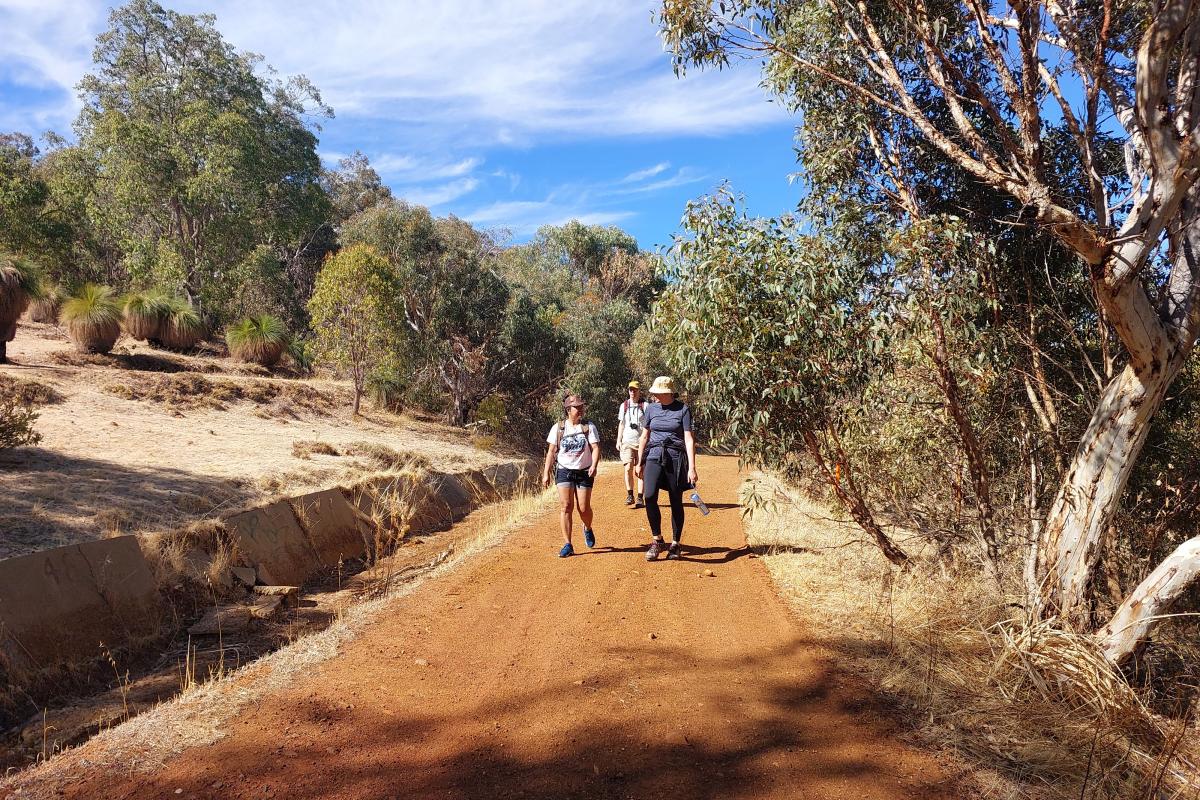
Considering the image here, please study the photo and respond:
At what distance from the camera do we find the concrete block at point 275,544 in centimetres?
815

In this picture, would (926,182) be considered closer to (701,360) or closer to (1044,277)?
(1044,277)

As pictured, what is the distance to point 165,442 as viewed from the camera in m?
11.4

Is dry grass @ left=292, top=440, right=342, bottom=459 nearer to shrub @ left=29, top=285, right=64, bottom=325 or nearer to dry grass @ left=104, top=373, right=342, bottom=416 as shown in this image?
dry grass @ left=104, top=373, right=342, bottom=416

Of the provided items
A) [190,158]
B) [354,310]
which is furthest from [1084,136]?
[190,158]

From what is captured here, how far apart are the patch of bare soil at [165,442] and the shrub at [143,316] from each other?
0.35 m

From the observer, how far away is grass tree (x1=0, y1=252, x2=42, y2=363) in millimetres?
13898

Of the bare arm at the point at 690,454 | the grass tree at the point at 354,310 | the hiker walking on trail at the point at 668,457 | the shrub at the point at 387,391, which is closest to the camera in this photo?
the bare arm at the point at 690,454

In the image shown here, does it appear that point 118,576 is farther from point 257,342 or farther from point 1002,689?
point 257,342

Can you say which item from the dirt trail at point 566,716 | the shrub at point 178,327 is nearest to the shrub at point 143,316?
the shrub at point 178,327

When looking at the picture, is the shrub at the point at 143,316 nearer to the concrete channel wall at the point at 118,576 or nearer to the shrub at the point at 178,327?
the shrub at the point at 178,327

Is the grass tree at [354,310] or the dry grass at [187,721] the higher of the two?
the grass tree at [354,310]

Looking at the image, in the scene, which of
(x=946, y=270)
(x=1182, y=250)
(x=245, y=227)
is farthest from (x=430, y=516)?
(x=245, y=227)

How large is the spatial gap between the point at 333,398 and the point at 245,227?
1075 cm

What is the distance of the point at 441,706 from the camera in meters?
4.21
